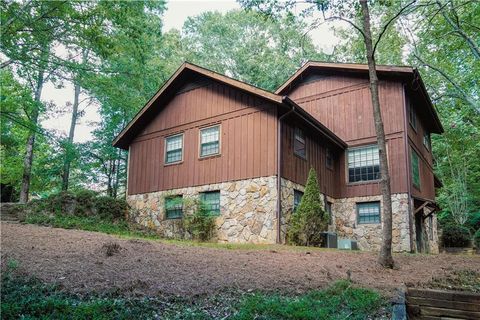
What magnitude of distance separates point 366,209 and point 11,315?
536 inches

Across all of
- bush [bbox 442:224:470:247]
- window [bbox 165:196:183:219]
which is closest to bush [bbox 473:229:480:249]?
bush [bbox 442:224:470:247]

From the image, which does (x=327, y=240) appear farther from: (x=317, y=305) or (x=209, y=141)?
(x=317, y=305)

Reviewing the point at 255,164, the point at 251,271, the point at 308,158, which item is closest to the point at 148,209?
the point at 255,164

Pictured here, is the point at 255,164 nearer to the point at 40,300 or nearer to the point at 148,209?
the point at 148,209

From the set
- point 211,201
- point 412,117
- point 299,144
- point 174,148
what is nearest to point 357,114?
point 412,117

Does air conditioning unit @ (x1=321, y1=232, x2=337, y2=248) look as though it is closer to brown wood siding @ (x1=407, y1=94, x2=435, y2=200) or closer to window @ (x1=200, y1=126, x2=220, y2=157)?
window @ (x1=200, y1=126, x2=220, y2=157)

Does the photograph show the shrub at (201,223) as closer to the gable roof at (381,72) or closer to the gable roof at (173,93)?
the gable roof at (173,93)

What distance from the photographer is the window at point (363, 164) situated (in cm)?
1528

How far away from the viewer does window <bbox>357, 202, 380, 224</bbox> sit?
14.9 m

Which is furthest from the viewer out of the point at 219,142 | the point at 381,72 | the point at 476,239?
the point at 476,239

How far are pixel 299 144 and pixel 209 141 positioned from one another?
3.28 meters

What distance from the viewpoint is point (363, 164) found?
15633 mm

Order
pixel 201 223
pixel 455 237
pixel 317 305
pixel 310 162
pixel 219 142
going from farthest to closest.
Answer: pixel 455 237
pixel 310 162
pixel 219 142
pixel 201 223
pixel 317 305

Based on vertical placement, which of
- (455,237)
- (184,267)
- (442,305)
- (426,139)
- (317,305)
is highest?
(426,139)
